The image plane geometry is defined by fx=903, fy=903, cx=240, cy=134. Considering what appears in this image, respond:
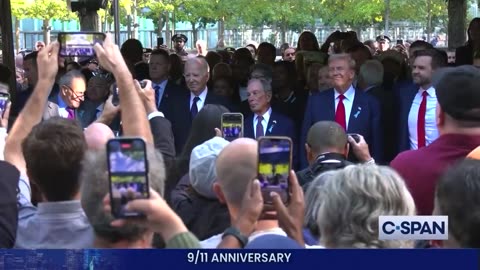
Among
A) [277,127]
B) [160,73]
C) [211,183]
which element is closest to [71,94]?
[277,127]

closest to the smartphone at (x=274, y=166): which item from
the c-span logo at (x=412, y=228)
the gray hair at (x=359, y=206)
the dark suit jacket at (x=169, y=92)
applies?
the gray hair at (x=359, y=206)

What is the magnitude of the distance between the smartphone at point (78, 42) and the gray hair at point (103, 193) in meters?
1.21

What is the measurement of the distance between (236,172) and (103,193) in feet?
1.56

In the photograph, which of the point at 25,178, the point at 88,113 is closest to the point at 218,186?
the point at 25,178

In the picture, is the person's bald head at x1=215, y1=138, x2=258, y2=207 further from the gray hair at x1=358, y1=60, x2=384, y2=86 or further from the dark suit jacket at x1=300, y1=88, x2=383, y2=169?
the gray hair at x1=358, y1=60, x2=384, y2=86

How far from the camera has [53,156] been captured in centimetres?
288

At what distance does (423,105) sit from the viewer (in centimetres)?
659

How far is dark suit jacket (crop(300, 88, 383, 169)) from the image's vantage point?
6.82 m

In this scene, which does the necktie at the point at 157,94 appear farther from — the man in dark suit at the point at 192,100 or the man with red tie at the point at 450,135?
the man with red tie at the point at 450,135

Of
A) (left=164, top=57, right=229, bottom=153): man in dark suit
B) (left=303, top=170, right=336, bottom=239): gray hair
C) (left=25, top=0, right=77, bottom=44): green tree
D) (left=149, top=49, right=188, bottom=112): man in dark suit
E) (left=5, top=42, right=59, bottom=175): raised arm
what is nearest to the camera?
(left=303, top=170, right=336, bottom=239): gray hair

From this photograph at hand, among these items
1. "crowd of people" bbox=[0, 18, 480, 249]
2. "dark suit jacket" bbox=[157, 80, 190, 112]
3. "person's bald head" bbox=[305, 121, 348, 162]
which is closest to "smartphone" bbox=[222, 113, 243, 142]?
"crowd of people" bbox=[0, 18, 480, 249]

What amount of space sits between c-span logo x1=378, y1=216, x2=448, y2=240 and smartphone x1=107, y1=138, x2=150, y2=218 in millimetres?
768

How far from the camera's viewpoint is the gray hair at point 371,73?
25.6 ft

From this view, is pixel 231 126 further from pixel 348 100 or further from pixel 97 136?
pixel 348 100
